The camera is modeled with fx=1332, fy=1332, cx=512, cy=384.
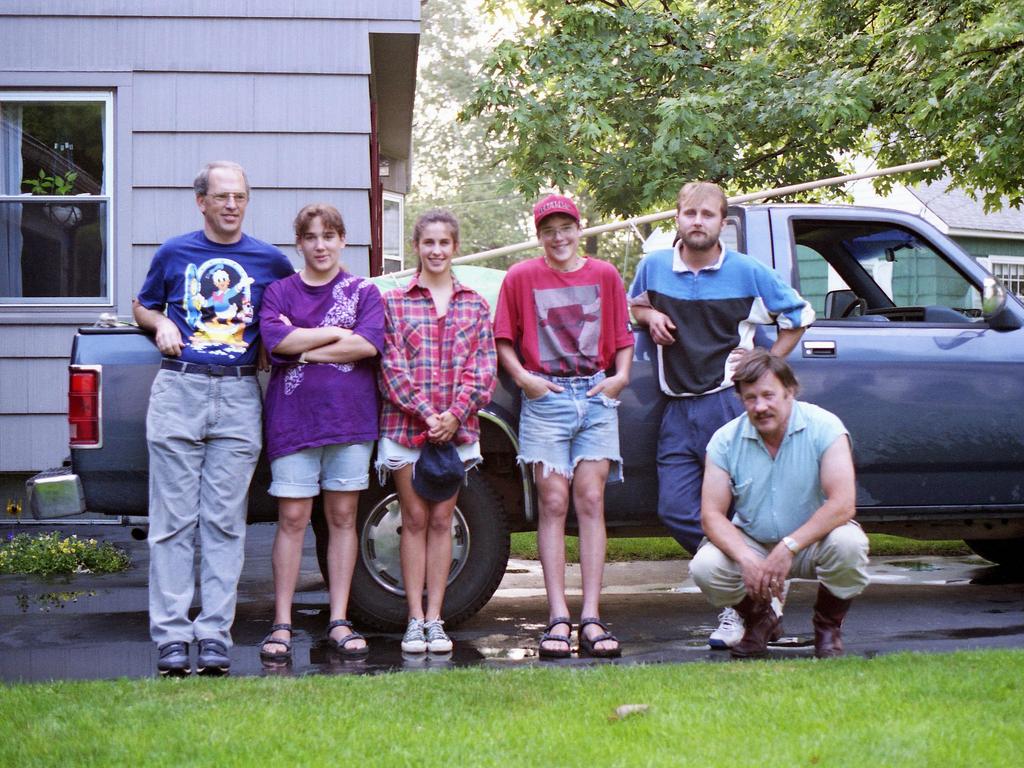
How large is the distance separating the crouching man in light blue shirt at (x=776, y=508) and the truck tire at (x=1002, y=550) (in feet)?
9.56

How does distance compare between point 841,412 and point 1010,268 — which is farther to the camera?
point 1010,268

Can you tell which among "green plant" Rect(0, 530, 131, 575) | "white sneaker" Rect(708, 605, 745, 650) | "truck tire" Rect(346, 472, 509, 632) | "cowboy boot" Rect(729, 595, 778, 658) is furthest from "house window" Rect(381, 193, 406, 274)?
"cowboy boot" Rect(729, 595, 778, 658)

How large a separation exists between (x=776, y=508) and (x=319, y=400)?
1829 mm

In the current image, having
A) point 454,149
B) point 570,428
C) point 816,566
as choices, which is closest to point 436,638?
point 570,428

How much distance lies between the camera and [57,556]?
7.69 m

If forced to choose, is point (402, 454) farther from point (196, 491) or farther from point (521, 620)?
point (521, 620)

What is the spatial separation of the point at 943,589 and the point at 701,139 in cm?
735

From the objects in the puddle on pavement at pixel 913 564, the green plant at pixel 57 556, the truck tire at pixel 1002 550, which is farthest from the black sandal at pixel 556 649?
the green plant at pixel 57 556

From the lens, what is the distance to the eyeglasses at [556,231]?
17.8 feet

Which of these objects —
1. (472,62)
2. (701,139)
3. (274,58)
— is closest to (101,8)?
(274,58)

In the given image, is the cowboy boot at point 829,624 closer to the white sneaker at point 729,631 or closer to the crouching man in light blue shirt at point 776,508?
the crouching man in light blue shirt at point 776,508

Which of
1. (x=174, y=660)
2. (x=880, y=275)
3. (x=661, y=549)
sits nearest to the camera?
(x=174, y=660)

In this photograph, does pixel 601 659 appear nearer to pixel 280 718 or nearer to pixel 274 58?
pixel 280 718

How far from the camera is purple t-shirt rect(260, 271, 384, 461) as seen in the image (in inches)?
207
